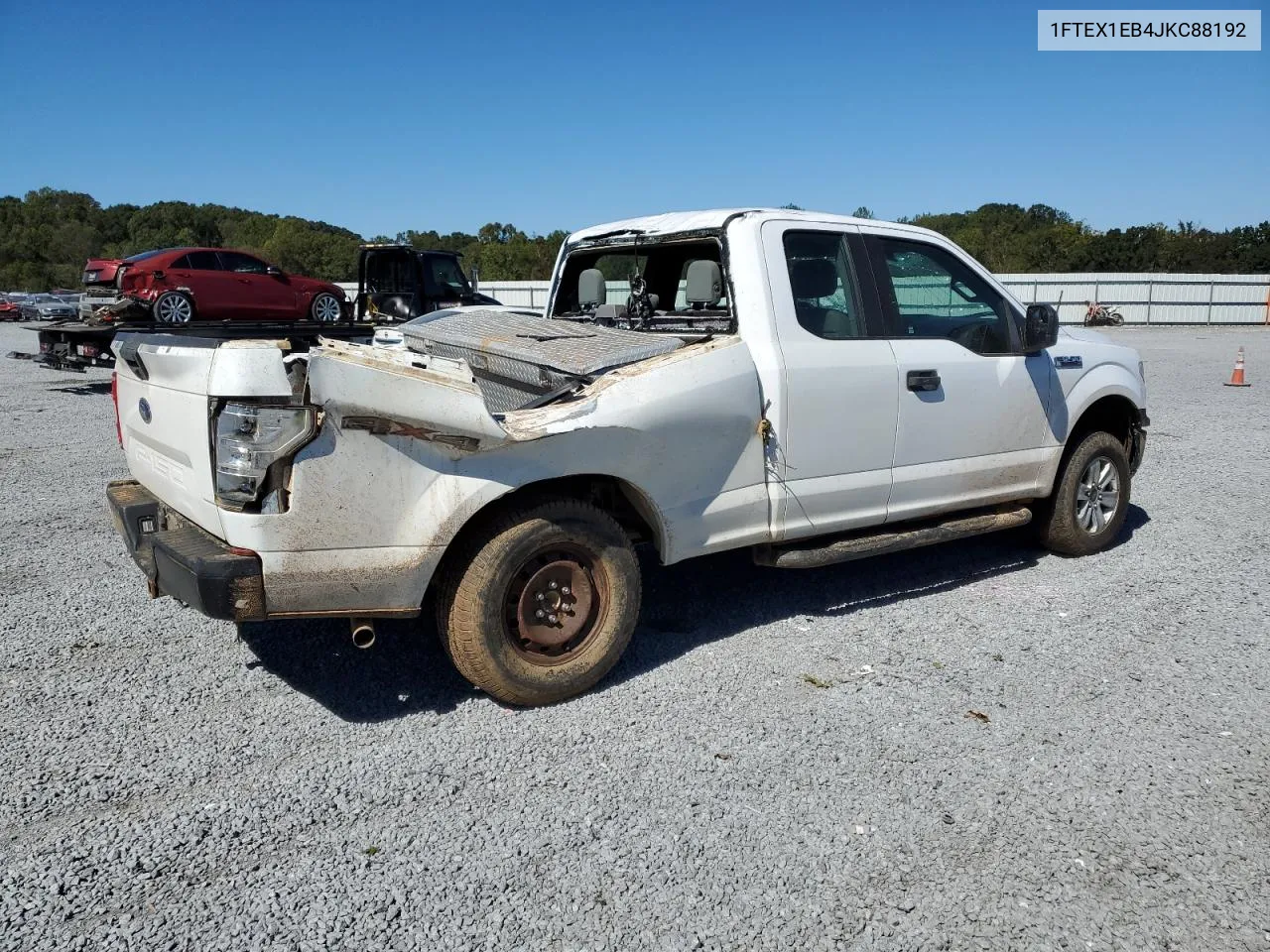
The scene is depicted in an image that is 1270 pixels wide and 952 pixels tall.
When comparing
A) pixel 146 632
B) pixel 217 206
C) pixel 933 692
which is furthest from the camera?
pixel 217 206

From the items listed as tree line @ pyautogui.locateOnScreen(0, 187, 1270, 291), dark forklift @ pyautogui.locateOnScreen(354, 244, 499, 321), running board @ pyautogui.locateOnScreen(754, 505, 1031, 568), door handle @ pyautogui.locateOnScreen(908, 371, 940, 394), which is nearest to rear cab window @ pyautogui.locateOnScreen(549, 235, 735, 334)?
door handle @ pyautogui.locateOnScreen(908, 371, 940, 394)

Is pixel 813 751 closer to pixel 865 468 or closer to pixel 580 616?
pixel 580 616

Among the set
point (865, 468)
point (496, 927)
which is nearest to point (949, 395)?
point (865, 468)

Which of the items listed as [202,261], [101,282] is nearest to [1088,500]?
[202,261]

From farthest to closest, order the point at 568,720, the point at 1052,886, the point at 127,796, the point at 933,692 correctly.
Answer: the point at 933,692 < the point at 568,720 < the point at 127,796 < the point at 1052,886

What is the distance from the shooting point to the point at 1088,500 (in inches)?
235

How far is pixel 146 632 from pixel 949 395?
4128 mm

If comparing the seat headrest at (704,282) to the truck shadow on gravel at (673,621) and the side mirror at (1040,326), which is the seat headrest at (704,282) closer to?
the truck shadow on gravel at (673,621)

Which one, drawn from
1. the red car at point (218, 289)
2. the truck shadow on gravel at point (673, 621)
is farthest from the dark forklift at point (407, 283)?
the truck shadow on gravel at point (673, 621)

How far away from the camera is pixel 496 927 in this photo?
2.58 m

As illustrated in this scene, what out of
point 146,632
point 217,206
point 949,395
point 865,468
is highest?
point 217,206

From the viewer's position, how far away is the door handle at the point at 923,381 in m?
4.75

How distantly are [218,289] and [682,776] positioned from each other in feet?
54.5

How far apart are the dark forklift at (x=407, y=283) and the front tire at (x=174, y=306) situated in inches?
113
